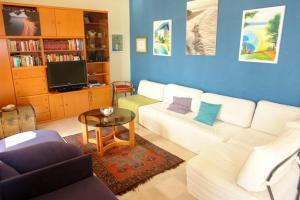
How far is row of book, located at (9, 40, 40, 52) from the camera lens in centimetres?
397

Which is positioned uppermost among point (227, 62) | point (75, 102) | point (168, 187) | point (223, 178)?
point (227, 62)

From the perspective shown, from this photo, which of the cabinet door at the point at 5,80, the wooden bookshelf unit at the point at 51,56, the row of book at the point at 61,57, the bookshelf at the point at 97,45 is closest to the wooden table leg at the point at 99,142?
the wooden bookshelf unit at the point at 51,56

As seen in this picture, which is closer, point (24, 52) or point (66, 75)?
point (24, 52)

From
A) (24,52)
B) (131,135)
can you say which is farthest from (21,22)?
(131,135)

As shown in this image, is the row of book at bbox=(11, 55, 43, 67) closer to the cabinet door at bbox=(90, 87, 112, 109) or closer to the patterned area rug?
the cabinet door at bbox=(90, 87, 112, 109)

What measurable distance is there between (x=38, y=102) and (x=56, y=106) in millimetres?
350

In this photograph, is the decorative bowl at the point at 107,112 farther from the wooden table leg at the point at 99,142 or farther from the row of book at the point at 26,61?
the row of book at the point at 26,61

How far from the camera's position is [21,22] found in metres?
3.88

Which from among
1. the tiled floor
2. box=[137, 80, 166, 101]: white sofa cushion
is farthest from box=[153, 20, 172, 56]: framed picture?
the tiled floor

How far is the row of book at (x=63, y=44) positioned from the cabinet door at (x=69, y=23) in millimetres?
168

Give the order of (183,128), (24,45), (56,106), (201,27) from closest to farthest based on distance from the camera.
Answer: (183,128) < (201,27) < (24,45) < (56,106)

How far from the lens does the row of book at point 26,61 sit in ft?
13.1

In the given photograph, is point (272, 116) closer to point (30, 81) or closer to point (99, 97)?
point (99, 97)

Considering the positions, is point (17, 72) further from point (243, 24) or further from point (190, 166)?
point (243, 24)
